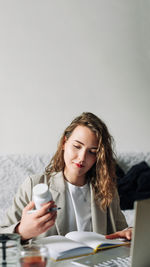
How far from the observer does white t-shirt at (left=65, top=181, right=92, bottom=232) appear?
1.50 metres

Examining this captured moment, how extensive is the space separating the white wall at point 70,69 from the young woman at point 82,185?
3.60 feet

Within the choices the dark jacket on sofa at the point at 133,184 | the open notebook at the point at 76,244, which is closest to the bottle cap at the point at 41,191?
the open notebook at the point at 76,244

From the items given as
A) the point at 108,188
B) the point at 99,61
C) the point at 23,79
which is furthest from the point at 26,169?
the point at 99,61

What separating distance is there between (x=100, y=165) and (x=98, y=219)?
9.1 inches

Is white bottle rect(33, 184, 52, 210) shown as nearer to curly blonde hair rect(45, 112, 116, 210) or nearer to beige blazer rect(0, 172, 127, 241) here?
beige blazer rect(0, 172, 127, 241)

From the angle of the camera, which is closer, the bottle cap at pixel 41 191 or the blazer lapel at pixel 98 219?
the bottle cap at pixel 41 191

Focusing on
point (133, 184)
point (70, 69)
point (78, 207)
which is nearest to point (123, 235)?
point (78, 207)

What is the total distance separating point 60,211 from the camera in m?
1.48

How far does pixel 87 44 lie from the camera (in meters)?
2.84

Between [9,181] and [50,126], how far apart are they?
61cm

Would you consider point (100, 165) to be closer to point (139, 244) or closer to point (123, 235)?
point (123, 235)

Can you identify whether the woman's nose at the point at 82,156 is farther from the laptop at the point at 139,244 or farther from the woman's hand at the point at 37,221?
the laptop at the point at 139,244

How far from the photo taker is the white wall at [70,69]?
262 cm

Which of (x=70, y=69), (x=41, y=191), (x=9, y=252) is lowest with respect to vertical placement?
(x=9, y=252)
